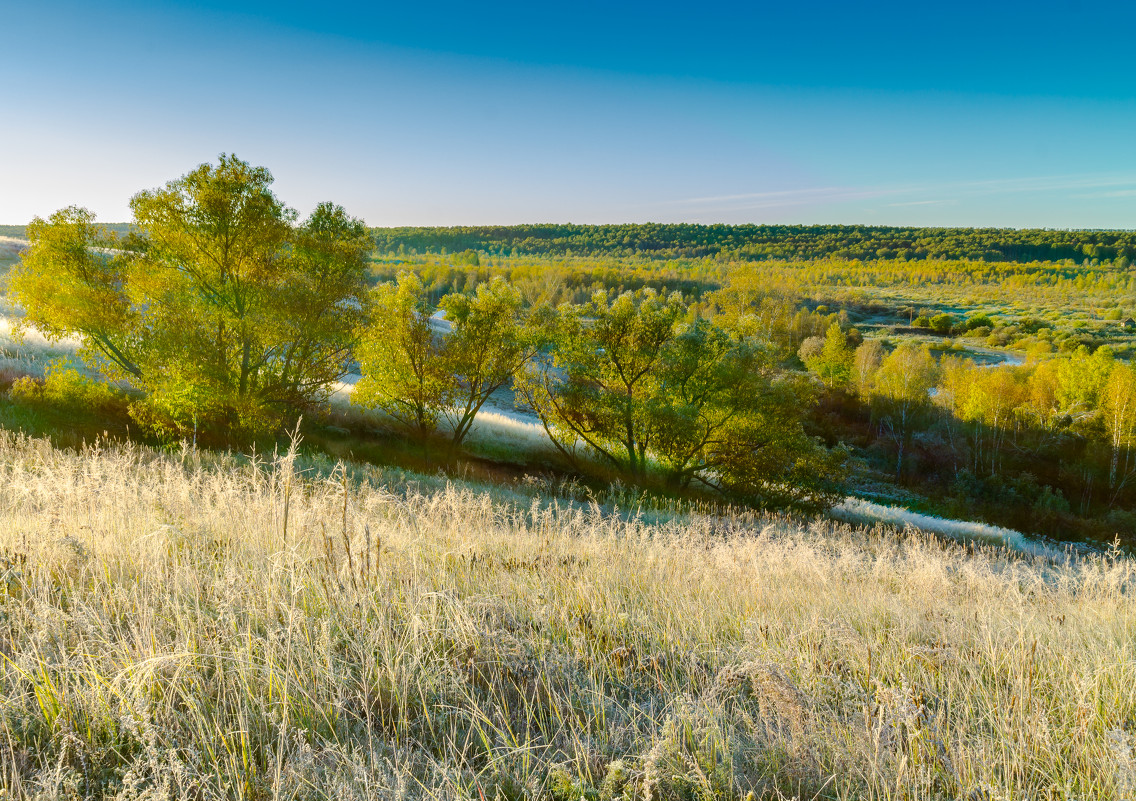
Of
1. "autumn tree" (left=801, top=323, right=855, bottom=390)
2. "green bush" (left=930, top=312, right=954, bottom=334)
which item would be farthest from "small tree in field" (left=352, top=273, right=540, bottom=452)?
"green bush" (left=930, top=312, right=954, bottom=334)

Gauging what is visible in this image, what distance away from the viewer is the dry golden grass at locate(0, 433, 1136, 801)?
2420mm

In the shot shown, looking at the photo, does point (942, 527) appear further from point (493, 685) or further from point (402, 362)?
point (493, 685)

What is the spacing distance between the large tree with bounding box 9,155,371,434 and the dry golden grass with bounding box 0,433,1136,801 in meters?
14.8

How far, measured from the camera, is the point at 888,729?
8.92 feet

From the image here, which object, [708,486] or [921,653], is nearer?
[921,653]

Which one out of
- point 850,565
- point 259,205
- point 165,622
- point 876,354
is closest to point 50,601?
point 165,622

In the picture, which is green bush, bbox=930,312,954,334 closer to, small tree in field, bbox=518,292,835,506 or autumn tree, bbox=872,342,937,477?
autumn tree, bbox=872,342,937,477

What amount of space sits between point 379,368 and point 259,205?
8.22m

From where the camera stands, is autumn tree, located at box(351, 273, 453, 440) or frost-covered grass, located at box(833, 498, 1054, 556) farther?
frost-covered grass, located at box(833, 498, 1054, 556)

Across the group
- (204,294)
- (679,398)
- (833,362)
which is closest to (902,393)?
(833,362)

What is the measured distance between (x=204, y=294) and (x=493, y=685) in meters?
20.0

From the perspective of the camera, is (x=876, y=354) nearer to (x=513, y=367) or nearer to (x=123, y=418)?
(x=513, y=367)

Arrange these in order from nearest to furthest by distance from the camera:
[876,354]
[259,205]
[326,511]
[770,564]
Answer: [326,511] < [770,564] < [259,205] < [876,354]

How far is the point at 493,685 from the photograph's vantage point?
3084 mm
